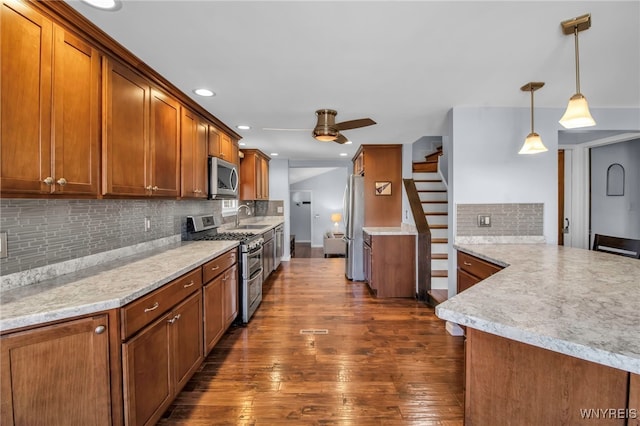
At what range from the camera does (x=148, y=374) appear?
4.68 feet

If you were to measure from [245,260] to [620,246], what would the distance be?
3.22m

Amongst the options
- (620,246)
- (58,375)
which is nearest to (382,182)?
(620,246)

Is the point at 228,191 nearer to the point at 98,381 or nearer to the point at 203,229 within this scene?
the point at 203,229

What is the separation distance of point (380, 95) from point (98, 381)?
257cm

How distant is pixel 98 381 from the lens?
119 centimetres

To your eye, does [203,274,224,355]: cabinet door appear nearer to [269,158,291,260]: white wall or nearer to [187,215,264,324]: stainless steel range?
[187,215,264,324]: stainless steel range

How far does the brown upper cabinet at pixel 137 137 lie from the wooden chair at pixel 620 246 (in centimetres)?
360

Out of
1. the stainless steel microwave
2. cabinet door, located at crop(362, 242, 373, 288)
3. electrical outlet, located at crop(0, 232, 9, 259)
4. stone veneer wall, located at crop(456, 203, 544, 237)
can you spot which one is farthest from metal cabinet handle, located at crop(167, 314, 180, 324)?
cabinet door, located at crop(362, 242, 373, 288)

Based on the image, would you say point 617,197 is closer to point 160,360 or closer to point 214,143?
point 214,143

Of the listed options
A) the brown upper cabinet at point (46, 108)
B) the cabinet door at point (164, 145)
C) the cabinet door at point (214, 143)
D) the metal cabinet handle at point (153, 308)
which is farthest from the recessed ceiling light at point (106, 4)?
the cabinet door at point (214, 143)

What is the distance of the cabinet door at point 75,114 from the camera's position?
131 cm

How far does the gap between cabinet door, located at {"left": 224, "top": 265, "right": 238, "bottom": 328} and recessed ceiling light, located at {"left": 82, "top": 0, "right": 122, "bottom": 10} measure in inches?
76.3

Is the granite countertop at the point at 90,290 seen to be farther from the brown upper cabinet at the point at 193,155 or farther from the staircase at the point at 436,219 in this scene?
the staircase at the point at 436,219

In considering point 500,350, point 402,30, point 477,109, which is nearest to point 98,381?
point 500,350
